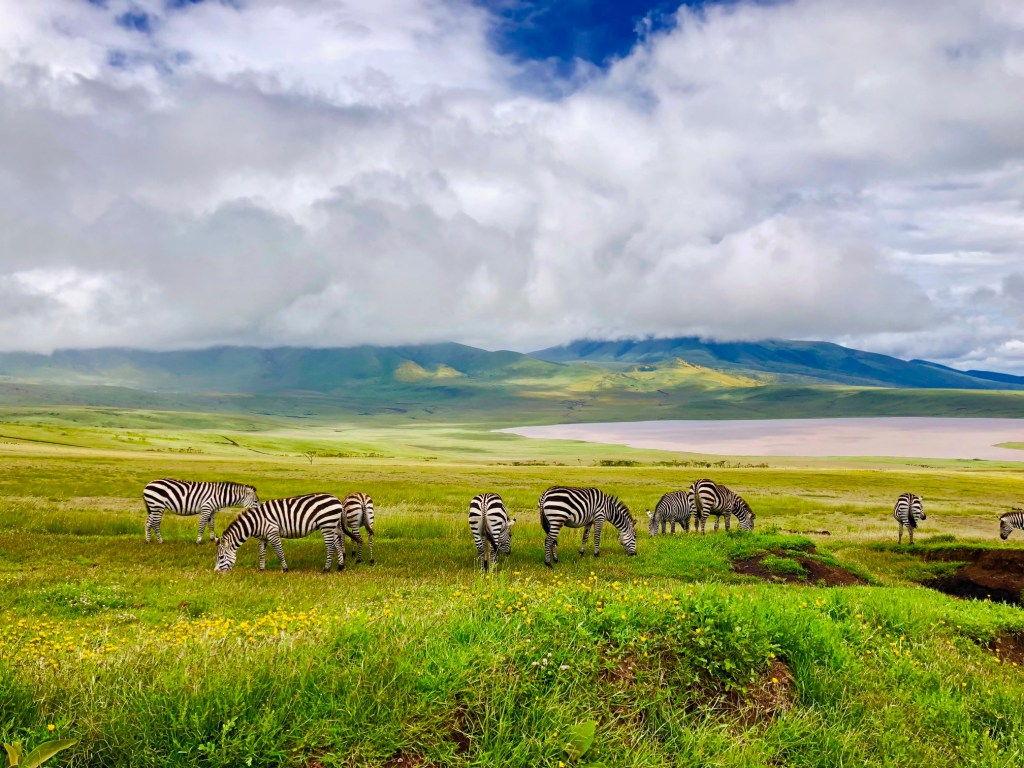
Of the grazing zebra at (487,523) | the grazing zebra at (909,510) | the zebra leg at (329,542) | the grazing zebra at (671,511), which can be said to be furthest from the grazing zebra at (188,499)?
the grazing zebra at (909,510)

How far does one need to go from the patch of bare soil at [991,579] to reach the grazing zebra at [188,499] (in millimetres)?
27557

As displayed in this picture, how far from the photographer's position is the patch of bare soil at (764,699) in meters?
6.78

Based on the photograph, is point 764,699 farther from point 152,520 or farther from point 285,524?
point 152,520

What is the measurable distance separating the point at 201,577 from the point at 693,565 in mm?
16484

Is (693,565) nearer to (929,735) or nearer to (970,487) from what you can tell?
(929,735)

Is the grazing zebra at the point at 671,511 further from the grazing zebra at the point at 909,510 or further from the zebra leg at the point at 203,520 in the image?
the zebra leg at the point at 203,520

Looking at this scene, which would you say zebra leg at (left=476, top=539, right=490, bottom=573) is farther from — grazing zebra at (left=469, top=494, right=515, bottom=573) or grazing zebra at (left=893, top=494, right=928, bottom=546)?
grazing zebra at (left=893, top=494, right=928, bottom=546)

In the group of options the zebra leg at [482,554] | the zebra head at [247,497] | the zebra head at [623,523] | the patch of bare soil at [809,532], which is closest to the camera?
the zebra leg at [482,554]

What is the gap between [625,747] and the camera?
5.88 meters

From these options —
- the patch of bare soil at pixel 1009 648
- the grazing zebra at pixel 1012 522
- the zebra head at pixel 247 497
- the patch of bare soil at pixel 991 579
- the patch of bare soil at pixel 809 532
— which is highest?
the patch of bare soil at pixel 1009 648

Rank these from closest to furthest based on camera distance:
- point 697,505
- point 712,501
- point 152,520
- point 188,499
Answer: point 152,520 < point 188,499 < point 697,505 < point 712,501

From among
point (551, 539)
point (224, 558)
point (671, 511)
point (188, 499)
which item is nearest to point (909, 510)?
point (671, 511)

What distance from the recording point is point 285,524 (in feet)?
76.6

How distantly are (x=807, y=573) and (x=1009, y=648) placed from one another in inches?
415
